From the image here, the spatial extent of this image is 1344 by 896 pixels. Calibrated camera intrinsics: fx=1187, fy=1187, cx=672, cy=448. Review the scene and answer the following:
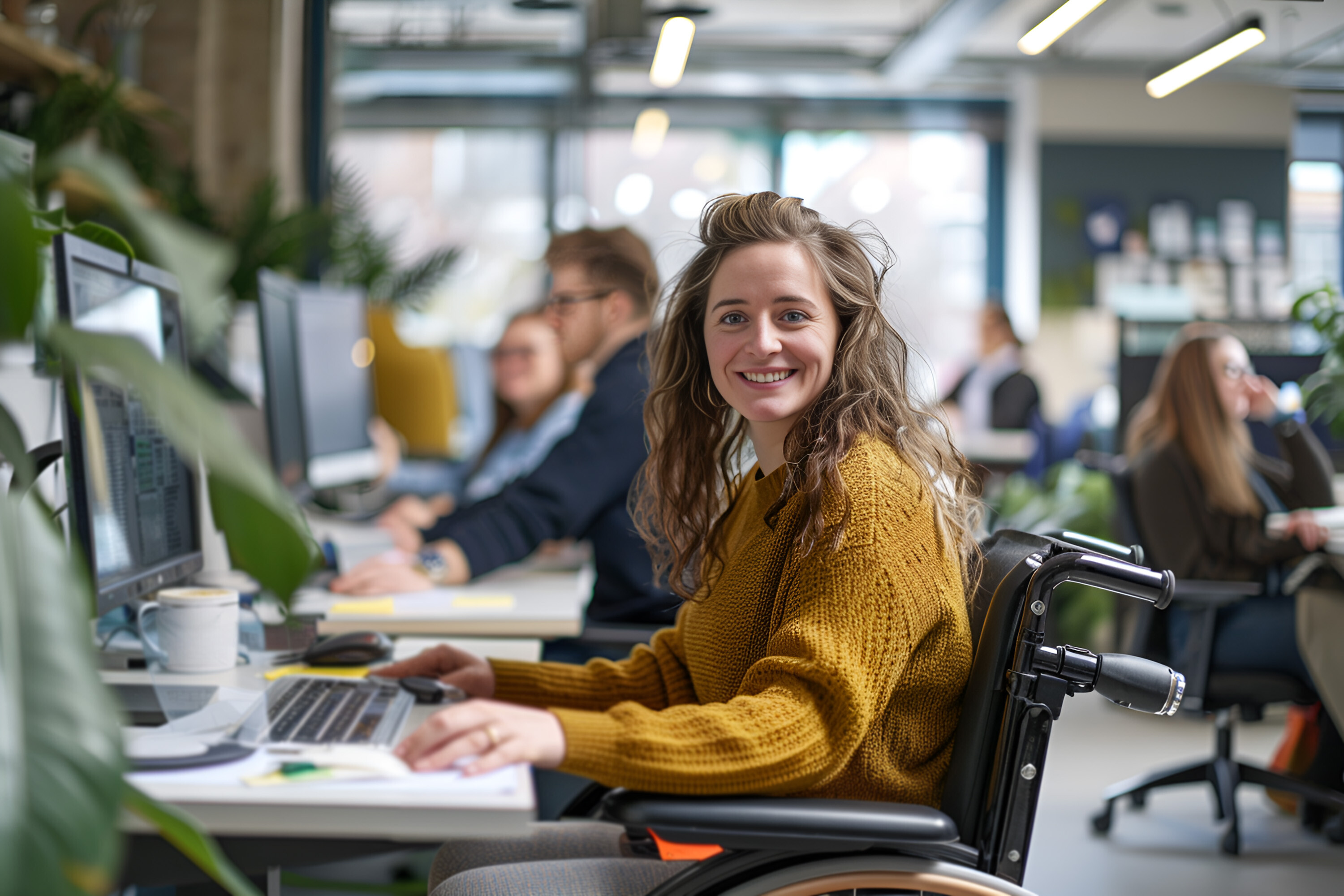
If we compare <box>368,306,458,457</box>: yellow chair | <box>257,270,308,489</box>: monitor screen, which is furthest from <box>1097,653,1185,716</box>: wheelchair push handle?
<box>368,306,458,457</box>: yellow chair

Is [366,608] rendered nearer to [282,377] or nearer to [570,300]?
[282,377]

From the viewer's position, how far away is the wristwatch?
201 cm

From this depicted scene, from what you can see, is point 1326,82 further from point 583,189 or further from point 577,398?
point 577,398

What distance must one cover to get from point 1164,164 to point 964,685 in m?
8.47

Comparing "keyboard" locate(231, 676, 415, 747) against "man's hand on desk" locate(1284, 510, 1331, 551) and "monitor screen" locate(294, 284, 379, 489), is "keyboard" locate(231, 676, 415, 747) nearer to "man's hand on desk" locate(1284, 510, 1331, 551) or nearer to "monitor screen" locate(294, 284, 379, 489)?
"monitor screen" locate(294, 284, 379, 489)

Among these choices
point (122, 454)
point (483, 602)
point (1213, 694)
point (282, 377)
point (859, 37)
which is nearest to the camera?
point (122, 454)

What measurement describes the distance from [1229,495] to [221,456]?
2.82m

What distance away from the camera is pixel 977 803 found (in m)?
1.04

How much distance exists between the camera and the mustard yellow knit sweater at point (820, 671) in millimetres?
938

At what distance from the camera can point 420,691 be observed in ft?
4.02

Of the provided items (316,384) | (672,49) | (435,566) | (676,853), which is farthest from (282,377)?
(672,49)

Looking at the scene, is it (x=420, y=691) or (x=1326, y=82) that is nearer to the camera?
(x=420, y=691)

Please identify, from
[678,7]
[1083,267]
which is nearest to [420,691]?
[678,7]

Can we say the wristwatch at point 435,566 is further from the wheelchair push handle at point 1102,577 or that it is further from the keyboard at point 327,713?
the wheelchair push handle at point 1102,577
